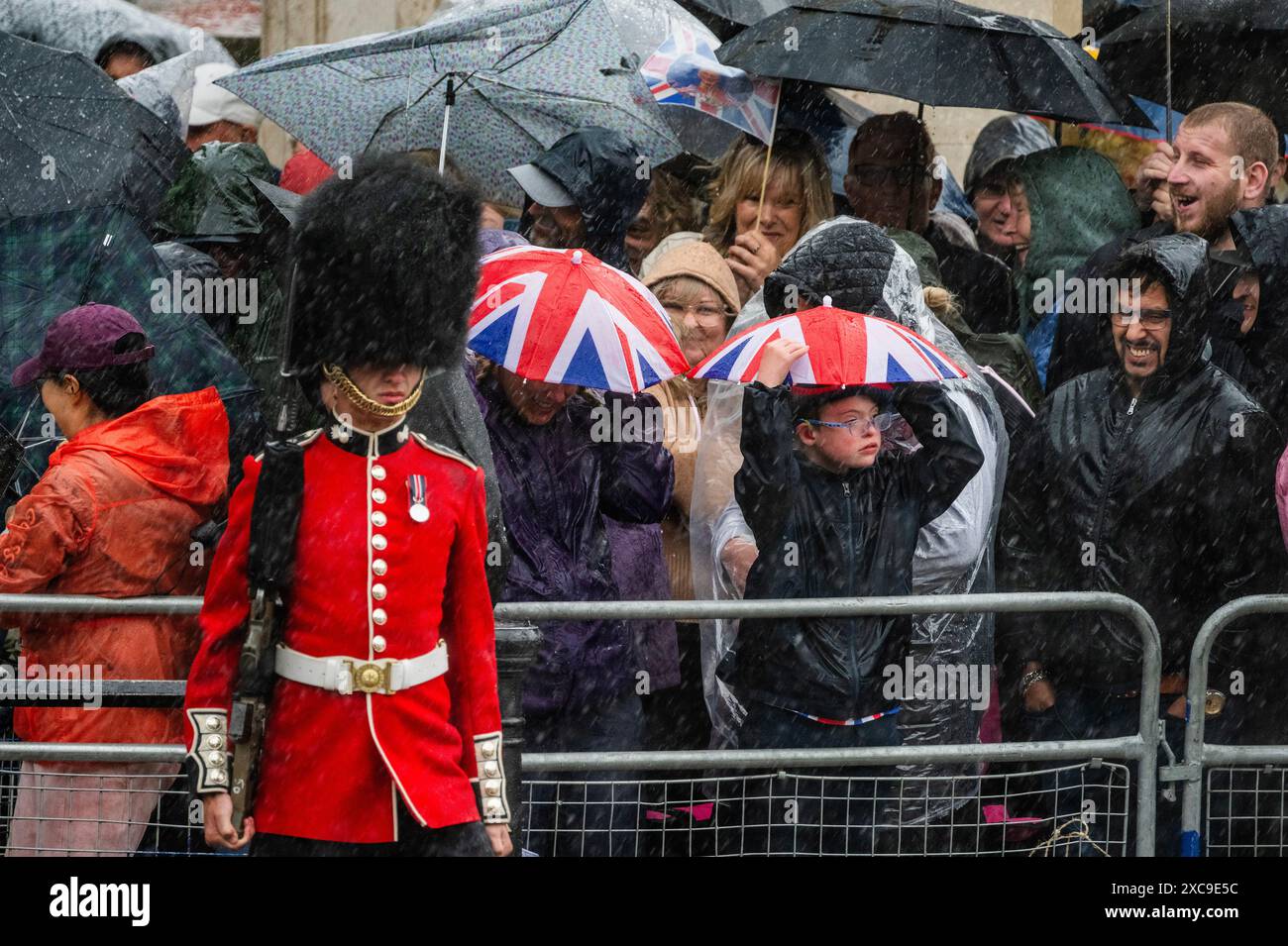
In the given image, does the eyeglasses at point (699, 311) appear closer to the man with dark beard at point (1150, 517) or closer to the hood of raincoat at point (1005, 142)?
the man with dark beard at point (1150, 517)

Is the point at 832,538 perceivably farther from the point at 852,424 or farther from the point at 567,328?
the point at 567,328

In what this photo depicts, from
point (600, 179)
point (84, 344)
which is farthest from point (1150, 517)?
point (84, 344)

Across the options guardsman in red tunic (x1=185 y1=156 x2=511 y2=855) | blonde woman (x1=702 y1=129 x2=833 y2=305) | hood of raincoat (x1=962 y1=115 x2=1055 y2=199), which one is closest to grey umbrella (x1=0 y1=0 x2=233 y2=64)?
blonde woman (x1=702 y1=129 x2=833 y2=305)

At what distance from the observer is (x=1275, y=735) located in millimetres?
7184

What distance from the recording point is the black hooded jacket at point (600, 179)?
Result: 7.52 metres

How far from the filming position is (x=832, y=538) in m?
6.70

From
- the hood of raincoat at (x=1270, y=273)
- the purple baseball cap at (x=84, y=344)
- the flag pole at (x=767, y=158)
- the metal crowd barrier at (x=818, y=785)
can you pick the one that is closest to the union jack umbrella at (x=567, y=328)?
the metal crowd barrier at (x=818, y=785)

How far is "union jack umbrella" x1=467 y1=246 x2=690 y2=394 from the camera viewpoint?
261 inches

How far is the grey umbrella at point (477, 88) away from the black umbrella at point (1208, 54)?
226 cm

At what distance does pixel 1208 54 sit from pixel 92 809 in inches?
215

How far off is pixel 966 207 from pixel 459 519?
543cm

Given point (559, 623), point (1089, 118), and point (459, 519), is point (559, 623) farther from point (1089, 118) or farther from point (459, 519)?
point (1089, 118)

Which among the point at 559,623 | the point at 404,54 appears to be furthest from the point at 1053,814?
the point at 404,54

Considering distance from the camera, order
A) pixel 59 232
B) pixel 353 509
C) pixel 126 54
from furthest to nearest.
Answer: pixel 126 54 → pixel 59 232 → pixel 353 509
